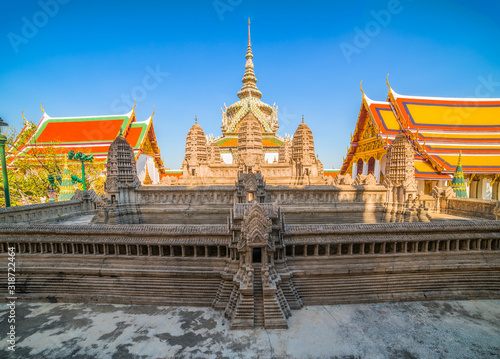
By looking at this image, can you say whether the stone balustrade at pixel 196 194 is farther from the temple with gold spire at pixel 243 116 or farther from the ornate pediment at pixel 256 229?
the temple with gold spire at pixel 243 116

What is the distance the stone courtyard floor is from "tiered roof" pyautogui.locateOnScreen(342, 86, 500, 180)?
2039 centimetres

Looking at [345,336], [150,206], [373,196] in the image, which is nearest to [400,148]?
[373,196]

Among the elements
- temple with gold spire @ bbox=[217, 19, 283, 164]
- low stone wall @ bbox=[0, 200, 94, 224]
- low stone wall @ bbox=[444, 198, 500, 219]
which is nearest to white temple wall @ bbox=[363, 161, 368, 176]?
temple with gold spire @ bbox=[217, 19, 283, 164]

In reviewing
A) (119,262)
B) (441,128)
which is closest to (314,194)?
(119,262)

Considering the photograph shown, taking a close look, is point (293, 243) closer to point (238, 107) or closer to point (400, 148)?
point (400, 148)

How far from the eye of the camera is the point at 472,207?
52.1 ft

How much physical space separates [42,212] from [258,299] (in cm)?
1557

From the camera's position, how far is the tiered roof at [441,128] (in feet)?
85.3

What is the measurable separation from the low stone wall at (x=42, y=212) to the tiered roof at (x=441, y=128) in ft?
99.9

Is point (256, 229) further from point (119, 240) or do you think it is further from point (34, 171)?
point (34, 171)

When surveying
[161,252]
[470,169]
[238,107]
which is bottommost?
[161,252]

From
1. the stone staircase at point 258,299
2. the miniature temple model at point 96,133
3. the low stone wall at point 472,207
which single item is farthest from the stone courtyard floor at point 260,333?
the miniature temple model at point 96,133

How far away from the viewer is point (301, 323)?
8.42 meters

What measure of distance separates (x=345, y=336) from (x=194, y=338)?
500 cm
